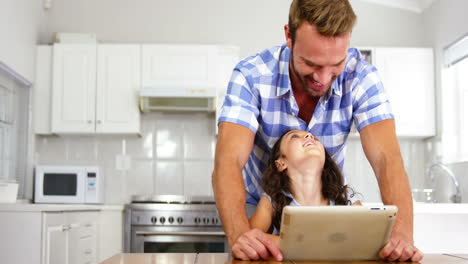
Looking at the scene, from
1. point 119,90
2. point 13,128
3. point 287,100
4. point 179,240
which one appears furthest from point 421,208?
point 13,128

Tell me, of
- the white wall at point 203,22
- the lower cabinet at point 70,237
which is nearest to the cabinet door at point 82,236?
the lower cabinet at point 70,237

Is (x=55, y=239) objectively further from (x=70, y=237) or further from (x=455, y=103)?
(x=455, y=103)

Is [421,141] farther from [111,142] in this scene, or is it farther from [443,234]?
[111,142]

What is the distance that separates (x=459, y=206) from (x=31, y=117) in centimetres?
A: 313

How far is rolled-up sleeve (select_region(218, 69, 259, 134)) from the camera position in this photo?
1667mm

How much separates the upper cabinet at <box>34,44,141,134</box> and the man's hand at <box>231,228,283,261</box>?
3301 mm

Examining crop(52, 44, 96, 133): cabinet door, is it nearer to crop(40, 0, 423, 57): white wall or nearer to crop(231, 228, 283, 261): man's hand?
crop(40, 0, 423, 57): white wall

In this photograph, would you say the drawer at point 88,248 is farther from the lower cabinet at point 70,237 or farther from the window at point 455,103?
the window at point 455,103

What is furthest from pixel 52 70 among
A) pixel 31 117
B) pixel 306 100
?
pixel 306 100

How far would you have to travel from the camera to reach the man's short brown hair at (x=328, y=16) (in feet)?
4.71

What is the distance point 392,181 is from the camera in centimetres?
158

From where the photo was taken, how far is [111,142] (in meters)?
4.73

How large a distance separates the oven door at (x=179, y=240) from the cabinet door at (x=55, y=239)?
Result: 0.69 metres

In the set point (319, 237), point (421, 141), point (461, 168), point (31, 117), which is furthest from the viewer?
point (421, 141)
